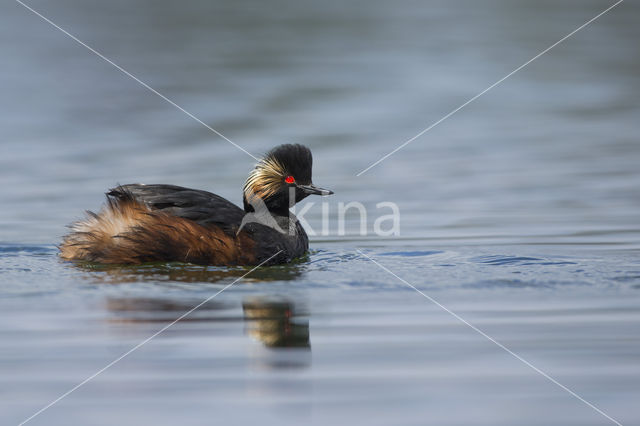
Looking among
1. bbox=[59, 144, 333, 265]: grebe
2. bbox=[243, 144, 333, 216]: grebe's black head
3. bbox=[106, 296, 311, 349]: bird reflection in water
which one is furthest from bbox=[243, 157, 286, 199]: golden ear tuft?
bbox=[106, 296, 311, 349]: bird reflection in water

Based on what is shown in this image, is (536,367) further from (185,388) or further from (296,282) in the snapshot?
(296,282)

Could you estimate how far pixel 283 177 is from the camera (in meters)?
8.48

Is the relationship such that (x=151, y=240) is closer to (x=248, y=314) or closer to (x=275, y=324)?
(x=248, y=314)

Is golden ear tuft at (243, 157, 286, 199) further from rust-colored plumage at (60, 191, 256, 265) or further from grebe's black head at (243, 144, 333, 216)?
rust-colored plumage at (60, 191, 256, 265)

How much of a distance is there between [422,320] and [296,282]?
1.53 meters

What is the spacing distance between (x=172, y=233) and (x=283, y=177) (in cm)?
126

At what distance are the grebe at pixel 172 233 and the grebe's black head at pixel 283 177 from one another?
282 millimetres

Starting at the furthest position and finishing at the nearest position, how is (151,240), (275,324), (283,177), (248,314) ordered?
(283,177) < (151,240) < (248,314) < (275,324)

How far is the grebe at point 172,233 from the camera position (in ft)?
25.2

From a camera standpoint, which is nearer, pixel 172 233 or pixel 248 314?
pixel 248 314

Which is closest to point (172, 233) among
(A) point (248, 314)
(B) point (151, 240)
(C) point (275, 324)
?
(B) point (151, 240)

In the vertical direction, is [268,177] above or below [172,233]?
above

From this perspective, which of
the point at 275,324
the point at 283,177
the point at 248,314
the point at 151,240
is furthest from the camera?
the point at 283,177

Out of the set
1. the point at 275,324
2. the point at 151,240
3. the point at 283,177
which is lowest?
the point at 275,324
